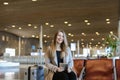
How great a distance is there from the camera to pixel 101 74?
6.15m

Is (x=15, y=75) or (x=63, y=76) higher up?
(x=63, y=76)

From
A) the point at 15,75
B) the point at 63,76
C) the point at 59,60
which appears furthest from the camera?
the point at 15,75

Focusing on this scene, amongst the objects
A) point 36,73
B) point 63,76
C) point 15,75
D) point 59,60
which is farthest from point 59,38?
point 15,75

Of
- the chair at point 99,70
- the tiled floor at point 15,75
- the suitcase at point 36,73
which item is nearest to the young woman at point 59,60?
the suitcase at point 36,73

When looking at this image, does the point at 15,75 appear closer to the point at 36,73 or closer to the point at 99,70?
the point at 99,70

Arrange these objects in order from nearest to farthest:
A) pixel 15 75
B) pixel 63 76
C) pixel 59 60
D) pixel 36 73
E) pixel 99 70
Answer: pixel 63 76 < pixel 59 60 < pixel 36 73 < pixel 99 70 < pixel 15 75

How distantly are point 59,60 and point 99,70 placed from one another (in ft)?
8.20

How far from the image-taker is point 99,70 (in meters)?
6.17

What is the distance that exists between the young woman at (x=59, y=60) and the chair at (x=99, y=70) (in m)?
2.37

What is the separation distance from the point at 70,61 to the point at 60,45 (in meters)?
0.26

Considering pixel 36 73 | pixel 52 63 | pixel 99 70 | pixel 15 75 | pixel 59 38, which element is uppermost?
pixel 59 38

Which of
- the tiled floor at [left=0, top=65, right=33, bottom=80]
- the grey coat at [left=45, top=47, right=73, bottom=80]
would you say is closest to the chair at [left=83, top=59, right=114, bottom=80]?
the tiled floor at [left=0, top=65, right=33, bottom=80]

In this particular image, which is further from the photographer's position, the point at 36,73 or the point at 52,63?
the point at 36,73

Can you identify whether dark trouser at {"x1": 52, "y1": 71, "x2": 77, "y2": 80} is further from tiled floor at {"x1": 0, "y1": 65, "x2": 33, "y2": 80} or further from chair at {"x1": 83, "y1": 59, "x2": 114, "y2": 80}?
chair at {"x1": 83, "y1": 59, "x2": 114, "y2": 80}
